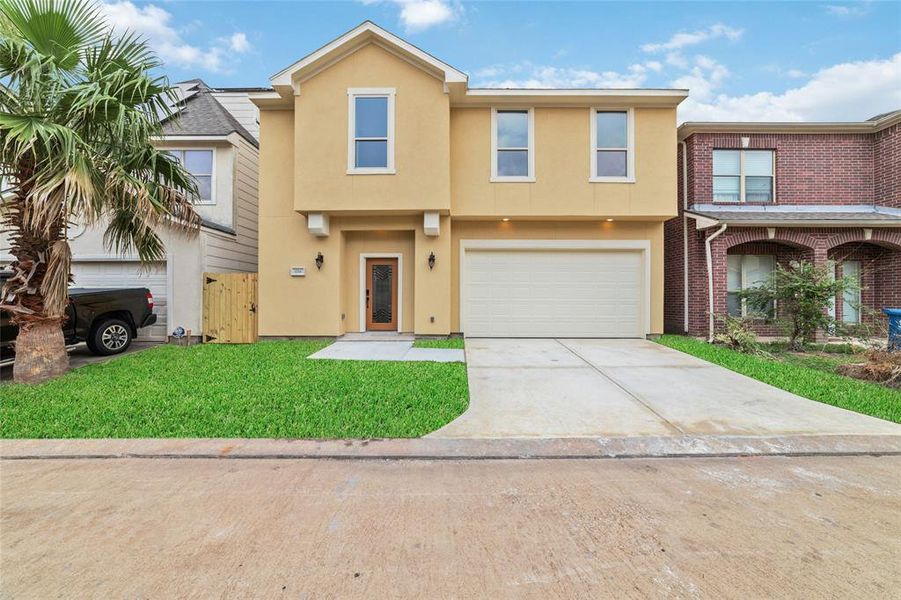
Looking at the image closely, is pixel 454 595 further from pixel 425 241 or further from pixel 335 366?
pixel 425 241

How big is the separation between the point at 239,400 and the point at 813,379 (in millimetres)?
8446

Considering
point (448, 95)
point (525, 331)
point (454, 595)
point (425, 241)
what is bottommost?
point (454, 595)

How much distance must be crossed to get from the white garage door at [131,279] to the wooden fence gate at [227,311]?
1115 mm

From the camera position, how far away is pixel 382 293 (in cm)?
1046

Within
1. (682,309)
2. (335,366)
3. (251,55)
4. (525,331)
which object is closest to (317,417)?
(335,366)

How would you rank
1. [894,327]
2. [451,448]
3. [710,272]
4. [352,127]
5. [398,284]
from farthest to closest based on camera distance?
1. [398,284]
2. [710,272]
3. [352,127]
4. [894,327]
5. [451,448]

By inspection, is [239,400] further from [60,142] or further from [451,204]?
[451,204]

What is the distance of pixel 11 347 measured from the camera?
6383 millimetres

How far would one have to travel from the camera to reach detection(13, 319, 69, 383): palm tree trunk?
5832 mm

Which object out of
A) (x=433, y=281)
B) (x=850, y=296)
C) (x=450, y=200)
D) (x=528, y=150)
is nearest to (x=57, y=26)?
(x=450, y=200)

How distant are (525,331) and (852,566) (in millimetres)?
8079

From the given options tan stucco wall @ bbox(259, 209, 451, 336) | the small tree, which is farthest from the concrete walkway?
the small tree

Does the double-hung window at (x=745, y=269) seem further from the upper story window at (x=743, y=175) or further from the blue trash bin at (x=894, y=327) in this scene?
the blue trash bin at (x=894, y=327)

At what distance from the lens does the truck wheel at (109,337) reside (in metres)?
7.99
